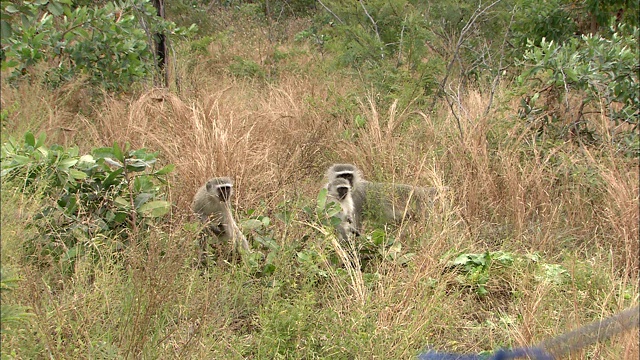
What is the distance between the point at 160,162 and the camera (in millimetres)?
5383

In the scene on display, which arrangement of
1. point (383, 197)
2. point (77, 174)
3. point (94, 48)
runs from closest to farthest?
point (77, 174) → point (383, 197) → point (94, 48)

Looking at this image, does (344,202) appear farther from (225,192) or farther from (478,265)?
(478,265)

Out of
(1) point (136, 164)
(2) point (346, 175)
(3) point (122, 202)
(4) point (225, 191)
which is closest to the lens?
(3) point (122, 202)

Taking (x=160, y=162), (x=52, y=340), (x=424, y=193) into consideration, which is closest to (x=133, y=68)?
(x=160, y=162)

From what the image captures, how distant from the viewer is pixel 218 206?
15.0ft

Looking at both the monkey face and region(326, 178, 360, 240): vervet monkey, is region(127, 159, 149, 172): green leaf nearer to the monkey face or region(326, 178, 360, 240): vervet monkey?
the monkey face

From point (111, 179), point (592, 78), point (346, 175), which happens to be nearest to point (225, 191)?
point (111, 179)

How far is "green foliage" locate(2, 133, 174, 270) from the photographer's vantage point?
11.6 feet

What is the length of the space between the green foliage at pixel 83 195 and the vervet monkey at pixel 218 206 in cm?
47

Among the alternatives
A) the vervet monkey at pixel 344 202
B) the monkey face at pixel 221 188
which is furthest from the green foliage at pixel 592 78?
the monkey face at pixel 221 188

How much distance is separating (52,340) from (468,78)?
654 cm

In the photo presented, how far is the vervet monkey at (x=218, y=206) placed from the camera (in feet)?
14.3

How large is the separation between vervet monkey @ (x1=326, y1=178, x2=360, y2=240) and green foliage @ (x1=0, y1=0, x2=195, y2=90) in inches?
92.0

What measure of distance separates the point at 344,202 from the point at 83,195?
2050mm
